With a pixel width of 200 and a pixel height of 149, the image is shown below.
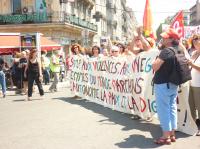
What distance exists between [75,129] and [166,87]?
224 cm

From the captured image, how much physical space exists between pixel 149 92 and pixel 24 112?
3757mm

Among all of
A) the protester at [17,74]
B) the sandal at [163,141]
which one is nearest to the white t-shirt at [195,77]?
the sandal at [163,141]

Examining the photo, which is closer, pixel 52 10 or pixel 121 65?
pixel 121 65

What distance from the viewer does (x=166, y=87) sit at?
290 inches

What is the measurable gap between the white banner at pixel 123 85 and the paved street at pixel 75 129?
25 cm

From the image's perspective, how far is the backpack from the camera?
7281 mm

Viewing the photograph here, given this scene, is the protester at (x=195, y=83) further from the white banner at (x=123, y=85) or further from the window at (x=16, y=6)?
the window at (x=16, y=6)

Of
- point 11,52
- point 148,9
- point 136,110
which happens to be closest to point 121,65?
point 136,110

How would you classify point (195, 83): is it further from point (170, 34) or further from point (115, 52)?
point (115, 52)

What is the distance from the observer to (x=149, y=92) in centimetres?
913

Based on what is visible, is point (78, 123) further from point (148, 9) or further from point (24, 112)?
point (148, 9)

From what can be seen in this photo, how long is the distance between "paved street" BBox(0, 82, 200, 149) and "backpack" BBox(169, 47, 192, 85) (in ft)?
3.34

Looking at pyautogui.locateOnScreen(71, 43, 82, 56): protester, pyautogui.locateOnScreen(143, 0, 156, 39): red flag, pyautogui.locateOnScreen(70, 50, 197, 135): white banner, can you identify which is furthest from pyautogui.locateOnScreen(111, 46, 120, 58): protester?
pyautogui.locateOnScreen(143, 0, 156, 39): red flag

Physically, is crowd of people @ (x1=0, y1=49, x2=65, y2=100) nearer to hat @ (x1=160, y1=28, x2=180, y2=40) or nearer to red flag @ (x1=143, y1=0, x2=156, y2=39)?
red flag @ (x1=143, y1=0, x2=156, y2=39)
